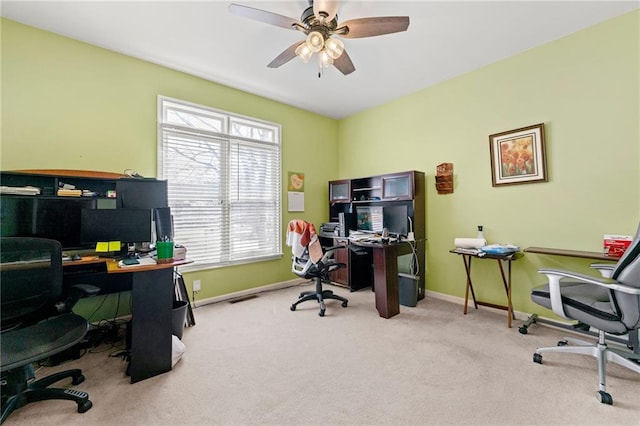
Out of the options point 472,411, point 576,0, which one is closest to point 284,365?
point 472,411

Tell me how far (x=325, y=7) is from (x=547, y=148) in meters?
2.64

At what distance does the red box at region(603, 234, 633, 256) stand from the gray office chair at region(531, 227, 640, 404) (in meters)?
0.43

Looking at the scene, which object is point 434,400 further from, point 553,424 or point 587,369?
point 587,369

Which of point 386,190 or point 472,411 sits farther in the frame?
point 386,190

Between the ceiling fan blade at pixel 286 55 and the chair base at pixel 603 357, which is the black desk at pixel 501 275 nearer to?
the chair base at pixel 603 357

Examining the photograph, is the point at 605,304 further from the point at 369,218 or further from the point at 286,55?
the point at 286,55

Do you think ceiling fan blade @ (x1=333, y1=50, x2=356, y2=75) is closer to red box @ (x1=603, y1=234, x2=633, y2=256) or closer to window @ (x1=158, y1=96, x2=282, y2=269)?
window @ (x1=158, y1=96, x2=282, y2=269)

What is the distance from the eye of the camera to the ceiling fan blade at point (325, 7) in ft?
6.00

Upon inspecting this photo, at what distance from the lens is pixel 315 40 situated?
6.82ft

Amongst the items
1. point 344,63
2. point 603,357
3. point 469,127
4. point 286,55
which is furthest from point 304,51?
point 603,357

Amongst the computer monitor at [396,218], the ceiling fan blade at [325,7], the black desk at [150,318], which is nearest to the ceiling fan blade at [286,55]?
the ceiling fan blade at [325,7]

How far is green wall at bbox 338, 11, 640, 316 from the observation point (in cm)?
237

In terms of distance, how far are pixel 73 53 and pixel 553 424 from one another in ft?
16.1

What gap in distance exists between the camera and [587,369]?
194 cm
